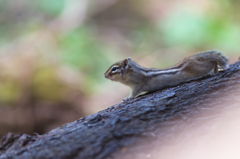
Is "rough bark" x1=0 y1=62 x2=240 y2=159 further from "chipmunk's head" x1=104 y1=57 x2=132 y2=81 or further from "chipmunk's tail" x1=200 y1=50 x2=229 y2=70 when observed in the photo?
"chipmunk's head" x1=104 y1=57 x2=132 y2=81

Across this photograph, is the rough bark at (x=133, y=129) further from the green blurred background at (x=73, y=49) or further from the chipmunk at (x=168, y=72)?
the green blurred background at (x=73, y=49)

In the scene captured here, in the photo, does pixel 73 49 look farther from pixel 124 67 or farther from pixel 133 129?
pixel 133 129

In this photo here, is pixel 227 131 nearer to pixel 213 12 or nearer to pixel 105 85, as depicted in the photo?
pixel 105 85

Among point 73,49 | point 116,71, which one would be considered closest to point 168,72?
point 116,71

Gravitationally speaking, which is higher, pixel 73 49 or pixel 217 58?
pixel 73 49

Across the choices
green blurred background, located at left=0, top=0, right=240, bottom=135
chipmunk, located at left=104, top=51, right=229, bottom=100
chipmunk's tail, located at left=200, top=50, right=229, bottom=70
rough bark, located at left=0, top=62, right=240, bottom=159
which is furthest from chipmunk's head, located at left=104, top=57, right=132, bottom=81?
green blurred background, located at left=0, top=0, right=240, bottom=135
